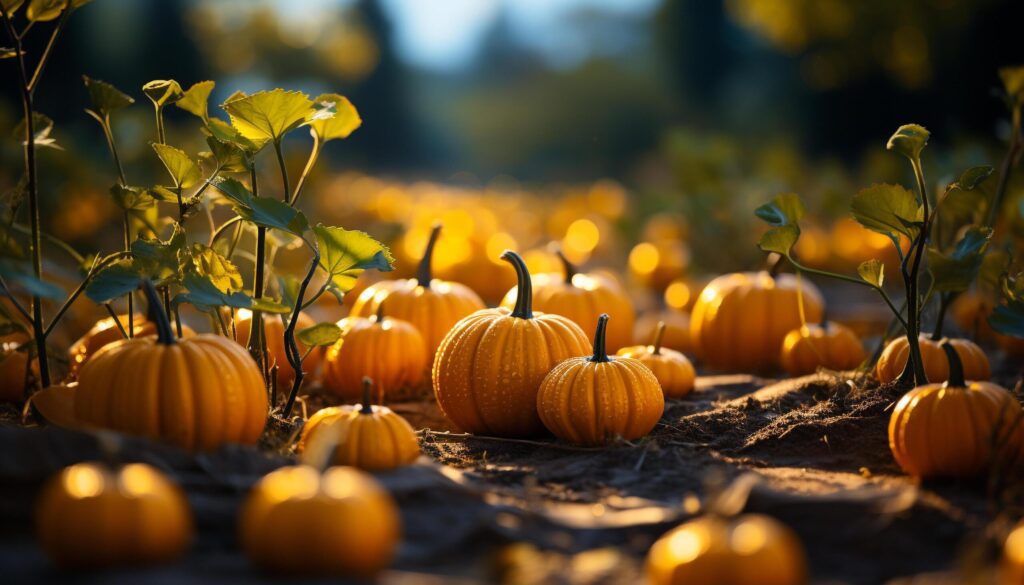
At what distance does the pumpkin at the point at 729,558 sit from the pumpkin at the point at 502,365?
1471mm

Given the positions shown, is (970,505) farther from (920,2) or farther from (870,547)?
(920,2)

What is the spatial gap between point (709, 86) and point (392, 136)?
73.5 ft

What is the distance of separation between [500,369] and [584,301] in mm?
1268

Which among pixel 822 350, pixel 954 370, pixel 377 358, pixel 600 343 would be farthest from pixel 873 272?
pixel 377 358

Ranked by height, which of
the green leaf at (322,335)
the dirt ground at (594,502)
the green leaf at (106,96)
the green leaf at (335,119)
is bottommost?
the dirt ground at (594,502)

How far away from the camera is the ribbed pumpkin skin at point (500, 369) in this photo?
3.44 m

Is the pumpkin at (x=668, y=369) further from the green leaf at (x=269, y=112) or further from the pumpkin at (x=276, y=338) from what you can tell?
the green leaf at (x=269, y=112)

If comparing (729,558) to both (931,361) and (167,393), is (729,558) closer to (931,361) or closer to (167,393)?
(167,393)

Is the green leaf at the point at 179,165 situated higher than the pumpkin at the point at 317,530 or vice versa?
the green leaf at the point at 179,165

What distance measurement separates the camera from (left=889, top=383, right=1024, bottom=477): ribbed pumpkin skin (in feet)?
8.78

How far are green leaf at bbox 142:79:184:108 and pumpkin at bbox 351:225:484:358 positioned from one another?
1526 millimetres

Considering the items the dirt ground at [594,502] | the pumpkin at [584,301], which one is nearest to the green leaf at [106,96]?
the dirt ground at [594,502]

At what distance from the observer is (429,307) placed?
4.57m

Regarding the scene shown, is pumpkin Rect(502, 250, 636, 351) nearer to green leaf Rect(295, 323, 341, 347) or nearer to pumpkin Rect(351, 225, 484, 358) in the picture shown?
pumpkin Rect(351, 225, 484, 358)
